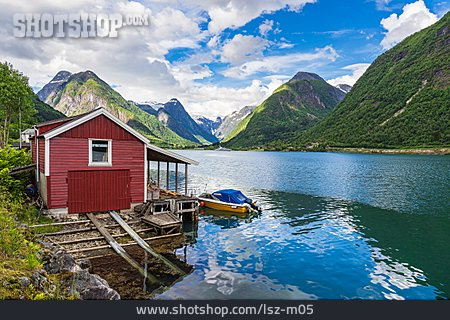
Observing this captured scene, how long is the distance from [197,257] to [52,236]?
30.1ft

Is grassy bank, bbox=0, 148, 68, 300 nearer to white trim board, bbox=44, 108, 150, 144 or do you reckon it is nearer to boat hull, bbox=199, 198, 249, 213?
white trim board, bbox=44, 108, 150, 144

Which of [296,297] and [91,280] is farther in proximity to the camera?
[296,297]

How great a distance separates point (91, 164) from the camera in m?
22.6

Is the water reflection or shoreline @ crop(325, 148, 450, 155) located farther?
shoreline @ crop(325, 148, 450, 155)

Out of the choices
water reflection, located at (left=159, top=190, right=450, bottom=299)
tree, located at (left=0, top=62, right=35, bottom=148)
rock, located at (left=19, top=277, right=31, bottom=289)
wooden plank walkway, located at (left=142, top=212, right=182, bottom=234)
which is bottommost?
water reflection, located at (left=159, top=190, right=450, bottom=299)

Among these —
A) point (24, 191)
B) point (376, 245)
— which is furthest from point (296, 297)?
point (24, 191)

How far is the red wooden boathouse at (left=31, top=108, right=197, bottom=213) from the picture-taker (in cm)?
2148

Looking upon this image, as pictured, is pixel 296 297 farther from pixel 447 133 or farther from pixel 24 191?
pixel 447 133

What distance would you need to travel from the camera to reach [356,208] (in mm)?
36438

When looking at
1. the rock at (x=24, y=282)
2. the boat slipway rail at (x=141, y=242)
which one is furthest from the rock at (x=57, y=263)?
the boat slipway rail at (x=141, y=242)

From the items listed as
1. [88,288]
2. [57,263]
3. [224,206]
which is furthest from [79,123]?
[224,206]

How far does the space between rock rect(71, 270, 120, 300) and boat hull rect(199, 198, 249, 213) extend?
74.1ft

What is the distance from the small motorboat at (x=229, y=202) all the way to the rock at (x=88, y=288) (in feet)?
74.6

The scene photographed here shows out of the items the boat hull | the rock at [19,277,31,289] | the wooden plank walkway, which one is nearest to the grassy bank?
the rock at [19,277,31,289]
